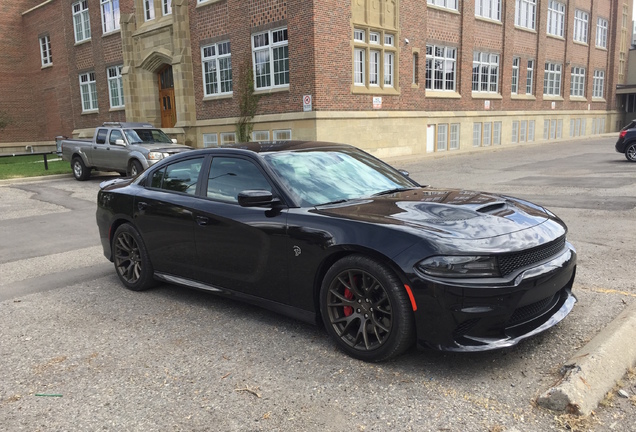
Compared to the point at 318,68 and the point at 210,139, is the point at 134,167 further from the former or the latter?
the point at 210,139

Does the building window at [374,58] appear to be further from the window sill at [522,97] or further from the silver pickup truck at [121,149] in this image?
the window sill at [522,97]

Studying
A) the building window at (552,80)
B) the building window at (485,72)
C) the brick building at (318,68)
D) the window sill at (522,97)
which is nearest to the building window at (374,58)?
the brick building at (318,68)

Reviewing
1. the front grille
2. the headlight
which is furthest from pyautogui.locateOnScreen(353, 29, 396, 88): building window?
the headlight

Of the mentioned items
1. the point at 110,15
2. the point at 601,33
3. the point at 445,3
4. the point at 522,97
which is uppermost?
the point at 601,33

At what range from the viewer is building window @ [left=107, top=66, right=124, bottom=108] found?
29.5 m

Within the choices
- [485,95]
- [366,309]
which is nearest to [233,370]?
[366,309]

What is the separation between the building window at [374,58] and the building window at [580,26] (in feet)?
72.2

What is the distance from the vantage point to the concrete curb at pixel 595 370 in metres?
2.98

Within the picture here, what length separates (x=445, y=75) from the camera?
1069 inches

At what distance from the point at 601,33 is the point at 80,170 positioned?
4140 centimetres

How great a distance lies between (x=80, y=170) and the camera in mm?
17922

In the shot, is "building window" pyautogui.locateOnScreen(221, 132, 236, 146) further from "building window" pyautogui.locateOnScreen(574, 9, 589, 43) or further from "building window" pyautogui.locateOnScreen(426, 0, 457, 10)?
"building window" pyautogui.locateOnScreen(574, 9, 589, 43)

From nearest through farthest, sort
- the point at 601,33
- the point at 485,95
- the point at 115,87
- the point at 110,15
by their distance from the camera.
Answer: the point at 110,15 < the point at 485,95 < the point at 115,87 < the point at 601,33

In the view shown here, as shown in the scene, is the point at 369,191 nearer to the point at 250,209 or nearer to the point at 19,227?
the point at 250,209
